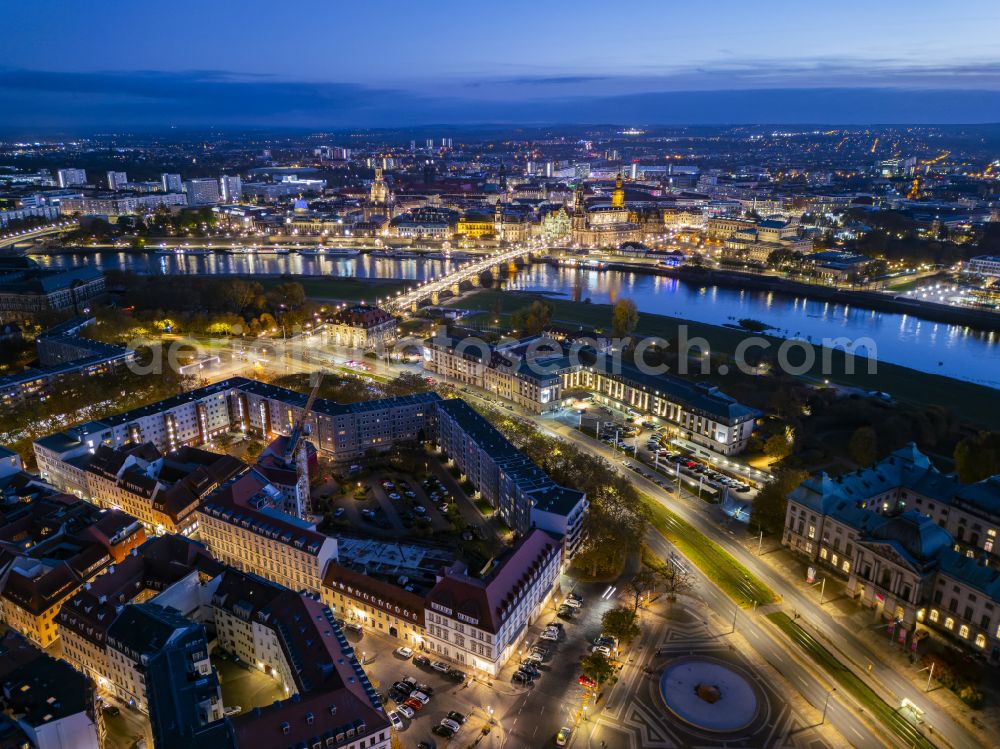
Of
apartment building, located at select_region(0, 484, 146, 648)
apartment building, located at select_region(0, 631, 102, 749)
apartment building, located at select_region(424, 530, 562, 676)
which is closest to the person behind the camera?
apartment building, located at select_region(0, 631, 102, 749)

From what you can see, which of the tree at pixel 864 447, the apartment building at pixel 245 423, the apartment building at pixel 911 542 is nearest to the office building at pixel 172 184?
the apartment building at pixel 245 423

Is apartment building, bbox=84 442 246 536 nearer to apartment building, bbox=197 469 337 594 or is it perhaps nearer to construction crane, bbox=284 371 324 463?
apartment building, bbox=197 469 337 594

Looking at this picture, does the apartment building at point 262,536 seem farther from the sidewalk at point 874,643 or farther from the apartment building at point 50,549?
the sidewalk at point 874,643

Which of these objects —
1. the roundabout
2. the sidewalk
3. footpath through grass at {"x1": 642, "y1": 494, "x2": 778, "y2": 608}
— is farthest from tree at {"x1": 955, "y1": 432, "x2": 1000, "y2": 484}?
the roundabout

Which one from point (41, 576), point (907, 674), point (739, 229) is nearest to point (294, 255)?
point (739, 229)

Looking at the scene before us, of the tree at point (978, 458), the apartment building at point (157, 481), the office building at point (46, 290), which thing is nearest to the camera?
the apartment building at point (157, 481)

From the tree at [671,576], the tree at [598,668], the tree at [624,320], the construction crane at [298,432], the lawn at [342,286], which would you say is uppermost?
the construction crane at [298,432]

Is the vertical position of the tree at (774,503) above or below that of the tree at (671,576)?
above
